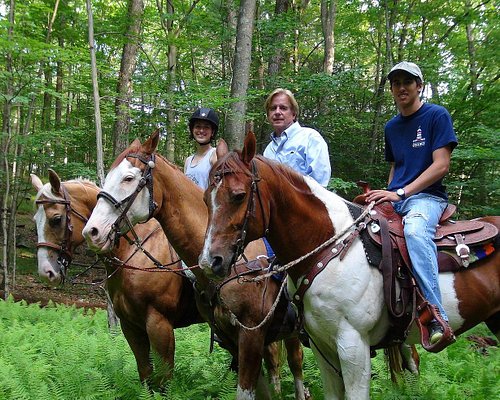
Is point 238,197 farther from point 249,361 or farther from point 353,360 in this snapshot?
point 249,361

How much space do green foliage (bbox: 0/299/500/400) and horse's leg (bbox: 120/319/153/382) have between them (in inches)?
6.7

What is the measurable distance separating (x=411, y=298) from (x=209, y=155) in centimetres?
256

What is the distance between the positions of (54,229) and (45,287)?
42.0 ft

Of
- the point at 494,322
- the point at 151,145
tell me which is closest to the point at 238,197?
the point at 151,145

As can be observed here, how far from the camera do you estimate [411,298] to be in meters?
2.97

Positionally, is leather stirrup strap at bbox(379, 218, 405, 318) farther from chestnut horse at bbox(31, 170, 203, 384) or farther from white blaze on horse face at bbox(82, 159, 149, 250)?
chestnut horse at bbox(31, 170, 203, 384)

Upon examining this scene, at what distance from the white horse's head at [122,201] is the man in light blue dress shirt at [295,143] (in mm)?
1187

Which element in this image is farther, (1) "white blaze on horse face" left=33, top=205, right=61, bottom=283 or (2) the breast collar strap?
(1) "white blaze on horse face" left=33, top=205, right=61, bottom=283

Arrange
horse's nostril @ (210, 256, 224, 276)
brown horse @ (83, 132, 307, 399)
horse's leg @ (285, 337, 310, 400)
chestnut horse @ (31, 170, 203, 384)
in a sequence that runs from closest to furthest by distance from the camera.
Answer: horse's nostril @ (210, 256, 224, 276) → brown horse @ (83, 132, 307, 399) → chestnut horse @ (31, 170, 203, 384) → horse's leg @ (285, 337, 310, 400)

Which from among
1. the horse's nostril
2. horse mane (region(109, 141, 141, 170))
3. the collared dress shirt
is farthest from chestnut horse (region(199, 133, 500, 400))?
horse mane (region(109, 141, 141, 170))

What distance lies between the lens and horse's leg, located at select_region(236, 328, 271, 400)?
349 cm

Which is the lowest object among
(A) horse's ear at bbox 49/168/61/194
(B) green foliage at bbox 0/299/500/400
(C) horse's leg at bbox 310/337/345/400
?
(B) green foliage at bbox 0/299/500/400

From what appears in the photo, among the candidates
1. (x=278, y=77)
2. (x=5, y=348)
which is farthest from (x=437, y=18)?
(x=5, y=348)

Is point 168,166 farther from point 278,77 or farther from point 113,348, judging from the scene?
point 278,77
